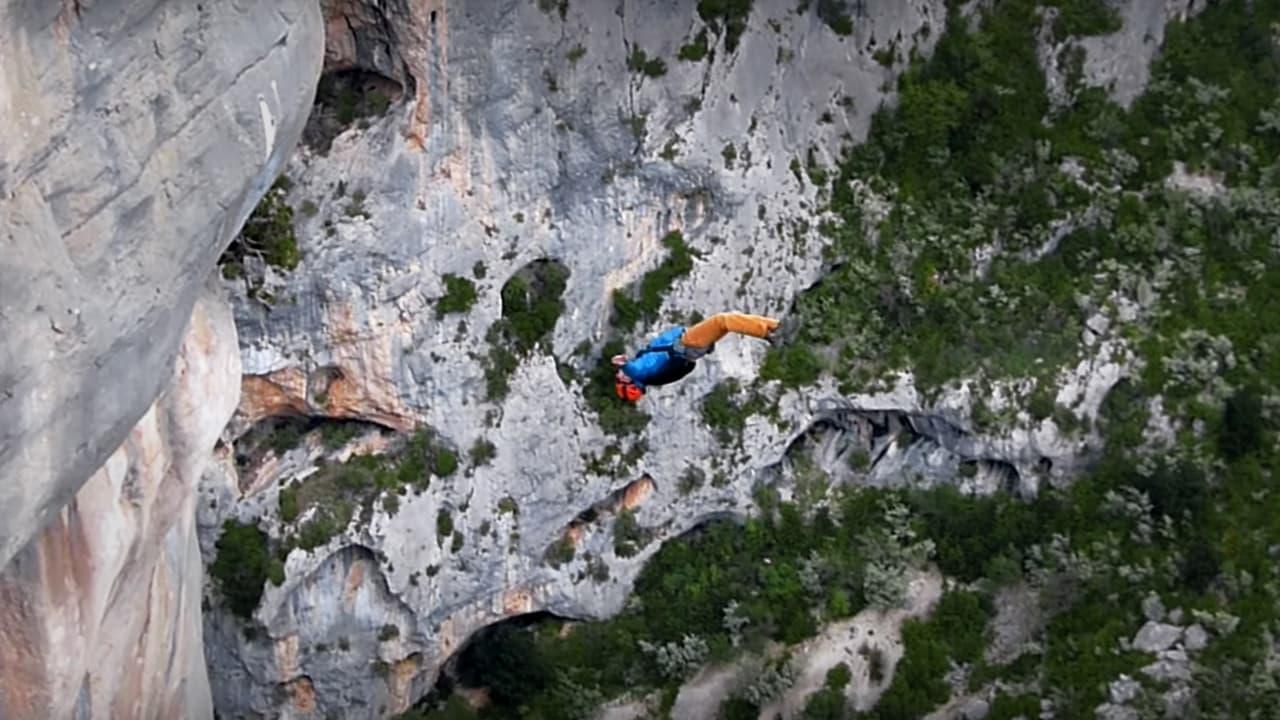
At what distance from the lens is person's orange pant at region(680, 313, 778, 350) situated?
14.6m

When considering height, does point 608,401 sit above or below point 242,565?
above

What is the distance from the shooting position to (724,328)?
1555 centimetres

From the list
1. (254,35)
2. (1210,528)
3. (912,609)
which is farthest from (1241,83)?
(254,35)

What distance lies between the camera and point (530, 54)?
23.8 meters

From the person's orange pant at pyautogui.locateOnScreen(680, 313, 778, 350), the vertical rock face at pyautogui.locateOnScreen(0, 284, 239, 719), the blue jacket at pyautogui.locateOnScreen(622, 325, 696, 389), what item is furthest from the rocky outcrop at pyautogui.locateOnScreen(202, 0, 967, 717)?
the person's orange pant at pyautogui.locateOnScreen(680, 313, 778, 350)

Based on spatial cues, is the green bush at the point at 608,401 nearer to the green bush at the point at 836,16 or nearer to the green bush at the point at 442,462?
the green bush at the point at 442,462

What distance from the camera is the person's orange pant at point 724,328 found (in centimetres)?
1462

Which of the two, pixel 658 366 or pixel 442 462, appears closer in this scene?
pixel 658 366

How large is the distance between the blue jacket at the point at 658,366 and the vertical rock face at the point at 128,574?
16.1 ft

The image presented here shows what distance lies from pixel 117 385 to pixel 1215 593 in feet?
66.2

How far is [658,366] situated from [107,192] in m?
8.59

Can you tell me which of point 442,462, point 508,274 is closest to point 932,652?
point 442,462

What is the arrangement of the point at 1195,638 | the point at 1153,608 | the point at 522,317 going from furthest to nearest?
the point at 1153,608 → the point at 1195,638 → the point at 522,317

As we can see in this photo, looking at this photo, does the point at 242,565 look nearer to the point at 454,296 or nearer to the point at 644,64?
the point at 454,296
